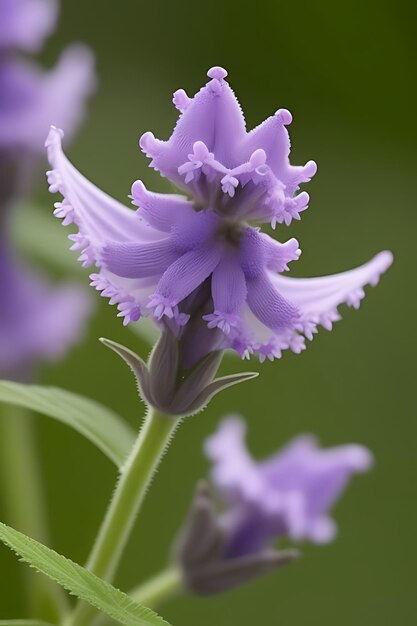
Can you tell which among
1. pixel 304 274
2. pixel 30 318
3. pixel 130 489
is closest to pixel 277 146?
pixel 130 489

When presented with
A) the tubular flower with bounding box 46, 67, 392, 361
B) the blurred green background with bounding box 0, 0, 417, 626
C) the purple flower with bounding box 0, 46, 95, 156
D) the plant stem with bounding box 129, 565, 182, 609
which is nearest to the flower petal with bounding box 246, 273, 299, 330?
Result: the tubular flower with bounding box 46, 67, 392, 361

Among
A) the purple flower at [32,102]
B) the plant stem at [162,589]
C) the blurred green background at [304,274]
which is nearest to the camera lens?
the plant stem at [162,589]

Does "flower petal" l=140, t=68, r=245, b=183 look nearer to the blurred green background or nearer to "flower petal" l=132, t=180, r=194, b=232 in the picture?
"flower petal" l=132, t=180, r=194, b=232

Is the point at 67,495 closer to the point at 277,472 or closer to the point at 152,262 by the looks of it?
the point at 277,472

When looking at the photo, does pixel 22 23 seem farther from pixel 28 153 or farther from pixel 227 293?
pixel 227 293

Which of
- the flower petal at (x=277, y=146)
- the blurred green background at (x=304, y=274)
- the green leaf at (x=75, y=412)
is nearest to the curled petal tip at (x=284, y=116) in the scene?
the flower petal at (x=277, y=146)

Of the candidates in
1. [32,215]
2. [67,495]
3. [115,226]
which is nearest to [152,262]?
[115,226]

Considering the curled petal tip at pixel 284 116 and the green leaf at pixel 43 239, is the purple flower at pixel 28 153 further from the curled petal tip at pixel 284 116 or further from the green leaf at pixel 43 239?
the curled petal tip at pixel 284 116
